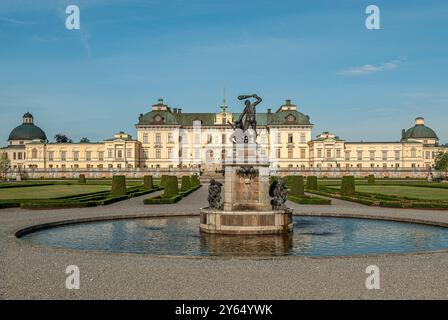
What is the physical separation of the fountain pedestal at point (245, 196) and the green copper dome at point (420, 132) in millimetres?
84868

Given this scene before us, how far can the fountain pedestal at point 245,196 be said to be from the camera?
12852mm

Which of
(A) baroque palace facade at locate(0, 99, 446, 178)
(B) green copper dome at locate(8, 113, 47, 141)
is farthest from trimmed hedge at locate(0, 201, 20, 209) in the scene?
(B) green copper dome at locate(8, 113, 47, 141)

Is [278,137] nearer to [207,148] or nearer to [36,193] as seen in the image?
[207,148]

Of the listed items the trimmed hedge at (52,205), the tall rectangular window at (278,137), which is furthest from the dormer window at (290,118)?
the trimmed hedge at (52,205)

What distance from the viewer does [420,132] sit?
Result: 89.7 meters

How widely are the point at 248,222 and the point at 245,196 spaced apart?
0.85 m

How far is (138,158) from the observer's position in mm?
76625

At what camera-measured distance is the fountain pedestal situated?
1285 centimetres

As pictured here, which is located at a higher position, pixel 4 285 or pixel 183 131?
pixel 183 131

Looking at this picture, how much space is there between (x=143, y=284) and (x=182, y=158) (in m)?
70.4

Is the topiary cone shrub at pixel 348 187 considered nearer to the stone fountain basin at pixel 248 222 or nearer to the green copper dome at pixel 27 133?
the stone fountain basin at pixel 248 222
